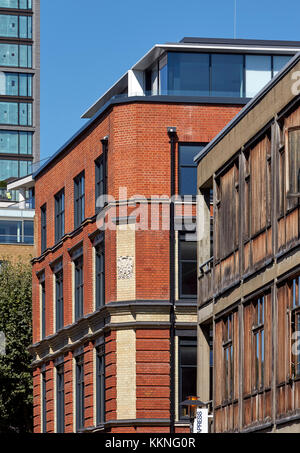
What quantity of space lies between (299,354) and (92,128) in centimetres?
2641

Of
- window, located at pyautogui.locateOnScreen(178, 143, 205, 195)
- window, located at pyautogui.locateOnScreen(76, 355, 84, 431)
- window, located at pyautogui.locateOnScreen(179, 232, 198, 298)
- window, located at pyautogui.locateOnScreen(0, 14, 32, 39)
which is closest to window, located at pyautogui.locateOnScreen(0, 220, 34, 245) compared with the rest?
window, located at pyautogui.locateOnScreen(76, 355, 84, 431)

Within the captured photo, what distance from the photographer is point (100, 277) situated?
184 feet

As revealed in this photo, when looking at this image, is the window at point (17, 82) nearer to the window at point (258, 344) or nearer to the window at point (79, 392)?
the window at point (79, 392)

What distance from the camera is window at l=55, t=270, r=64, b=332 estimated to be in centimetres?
6225

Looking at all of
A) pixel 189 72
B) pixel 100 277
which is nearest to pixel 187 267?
pixel 100 277

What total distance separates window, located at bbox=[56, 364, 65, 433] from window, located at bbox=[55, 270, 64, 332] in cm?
196

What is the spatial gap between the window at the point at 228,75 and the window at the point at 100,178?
17.7ft

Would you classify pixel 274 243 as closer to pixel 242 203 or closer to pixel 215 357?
pixel 242 203

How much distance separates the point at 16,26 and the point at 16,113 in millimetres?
11450

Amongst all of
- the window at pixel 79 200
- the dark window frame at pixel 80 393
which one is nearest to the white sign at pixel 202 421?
the dark window frame at pixel 80 393

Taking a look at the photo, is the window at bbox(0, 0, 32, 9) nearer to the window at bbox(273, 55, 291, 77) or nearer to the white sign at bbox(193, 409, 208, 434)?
the window at bbox(273, 55, 291, 77)

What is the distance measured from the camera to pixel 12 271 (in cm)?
7950

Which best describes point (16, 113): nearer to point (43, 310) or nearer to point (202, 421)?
point (43, 310)

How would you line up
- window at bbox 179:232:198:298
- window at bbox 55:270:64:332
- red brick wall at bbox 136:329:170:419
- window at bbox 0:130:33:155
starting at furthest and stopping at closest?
window at bbox 0:130:33:155
window at bbox 55:270:64:332
window at bbox 179:232:198:298
red brick wall at bbox 136:329:170:419
